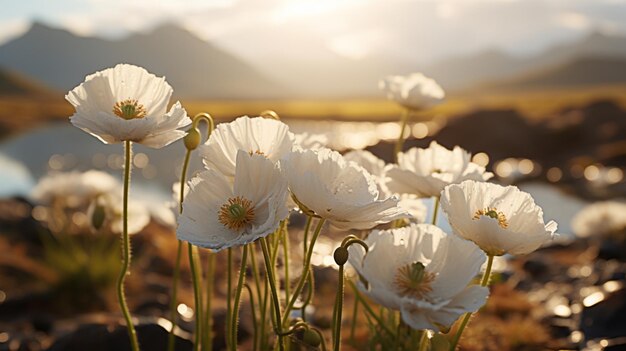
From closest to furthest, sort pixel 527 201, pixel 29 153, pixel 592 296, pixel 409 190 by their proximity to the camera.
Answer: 1. pixel 527 201
2. pixel 409 190
3. pixel 592 296
4. pixel 29 153

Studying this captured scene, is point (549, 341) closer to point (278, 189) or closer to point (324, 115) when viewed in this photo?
point (278, 189)

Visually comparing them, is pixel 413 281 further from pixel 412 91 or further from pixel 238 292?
pixel 412 91

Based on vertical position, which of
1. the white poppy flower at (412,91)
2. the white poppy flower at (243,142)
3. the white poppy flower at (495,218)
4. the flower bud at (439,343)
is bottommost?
the flower bud at (439,343)

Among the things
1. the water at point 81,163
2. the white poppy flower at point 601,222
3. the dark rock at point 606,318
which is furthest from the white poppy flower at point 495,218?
the water at point 81,163

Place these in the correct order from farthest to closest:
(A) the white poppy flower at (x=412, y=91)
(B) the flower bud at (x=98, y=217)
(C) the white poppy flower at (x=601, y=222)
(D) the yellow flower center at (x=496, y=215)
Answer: (C) the white poppy flower at (x=601, y=222) → (A) the white poppy flower at (x=412, y=91) → (B) the flower bud at (x=98, y=217) → (D) the yellow flower center at (x=496, y=215)

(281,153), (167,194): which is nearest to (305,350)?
(281,153)

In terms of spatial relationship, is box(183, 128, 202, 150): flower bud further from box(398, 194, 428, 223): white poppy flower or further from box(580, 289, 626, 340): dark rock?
box(580, 289, 626, 340): dark rock

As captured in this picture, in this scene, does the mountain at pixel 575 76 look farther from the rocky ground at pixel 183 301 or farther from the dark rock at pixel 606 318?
the dark rock at pixel 606 318
